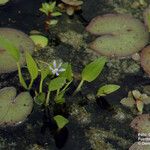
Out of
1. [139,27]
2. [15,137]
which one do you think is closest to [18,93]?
[15,137]

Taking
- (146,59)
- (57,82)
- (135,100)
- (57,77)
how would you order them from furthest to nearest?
(146,59), (135,100), (57,77), (57,82)

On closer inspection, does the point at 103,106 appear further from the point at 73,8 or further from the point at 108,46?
the point at 73,8

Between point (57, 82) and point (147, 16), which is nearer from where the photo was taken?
point (57, 82)

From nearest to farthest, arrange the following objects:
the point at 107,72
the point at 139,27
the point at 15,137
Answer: the point at 15,137 < the point at 107,72 < the point at 139,27

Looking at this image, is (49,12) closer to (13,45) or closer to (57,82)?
(13,45)

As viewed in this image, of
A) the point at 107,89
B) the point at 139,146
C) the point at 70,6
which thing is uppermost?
the point at 70,6

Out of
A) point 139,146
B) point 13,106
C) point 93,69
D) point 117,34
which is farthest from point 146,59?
point 13,106

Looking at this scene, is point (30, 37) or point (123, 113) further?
point (30, 37)

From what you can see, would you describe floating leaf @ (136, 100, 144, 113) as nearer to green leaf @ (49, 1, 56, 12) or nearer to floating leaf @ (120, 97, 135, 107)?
floating leaf @ (120, 97, 135, 107)
